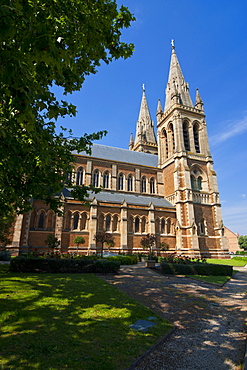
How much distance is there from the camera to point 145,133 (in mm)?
50875

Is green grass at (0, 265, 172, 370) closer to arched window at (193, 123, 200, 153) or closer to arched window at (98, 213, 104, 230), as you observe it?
arched window at (98, 213, 104, 230)

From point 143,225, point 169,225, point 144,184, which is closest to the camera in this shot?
point 143,225

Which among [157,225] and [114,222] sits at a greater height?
[114,222]

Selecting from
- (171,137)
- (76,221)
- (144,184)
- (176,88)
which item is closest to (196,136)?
(171,137)

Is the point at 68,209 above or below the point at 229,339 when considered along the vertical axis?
above

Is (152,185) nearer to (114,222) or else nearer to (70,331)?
(114,222)

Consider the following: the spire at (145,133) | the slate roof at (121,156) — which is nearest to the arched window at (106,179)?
the slate roof at (121,156)

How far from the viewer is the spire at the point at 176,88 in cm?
3934

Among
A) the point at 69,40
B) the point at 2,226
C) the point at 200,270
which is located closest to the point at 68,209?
the point at 2,226

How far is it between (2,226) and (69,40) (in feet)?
55.0

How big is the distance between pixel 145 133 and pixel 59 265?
43.2 meters

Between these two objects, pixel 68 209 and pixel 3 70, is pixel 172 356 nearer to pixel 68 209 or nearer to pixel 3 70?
pixel 3 70

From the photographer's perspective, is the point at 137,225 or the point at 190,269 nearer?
the point at 190,269

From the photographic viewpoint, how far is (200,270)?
14.8m
